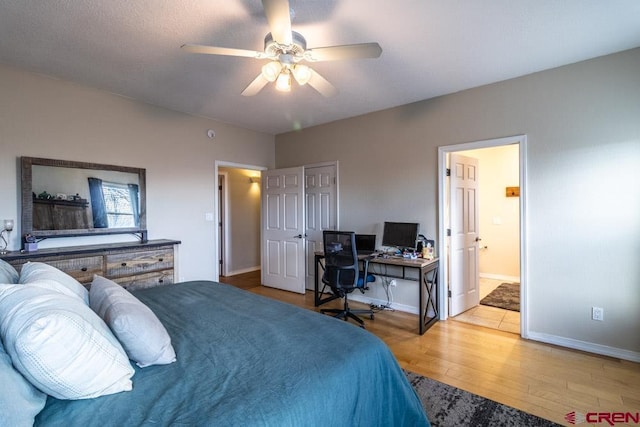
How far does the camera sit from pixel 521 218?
9.80ft

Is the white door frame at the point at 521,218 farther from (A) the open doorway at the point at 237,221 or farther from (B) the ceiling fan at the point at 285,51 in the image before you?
(A) the open doorway at the point at 237,221

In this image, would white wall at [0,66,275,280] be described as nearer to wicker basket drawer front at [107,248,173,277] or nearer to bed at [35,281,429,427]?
wicker basket drawer front at [107,248,173,277]

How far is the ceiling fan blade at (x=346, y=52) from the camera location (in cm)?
183

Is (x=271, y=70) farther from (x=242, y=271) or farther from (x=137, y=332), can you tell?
(x=242, y=271)

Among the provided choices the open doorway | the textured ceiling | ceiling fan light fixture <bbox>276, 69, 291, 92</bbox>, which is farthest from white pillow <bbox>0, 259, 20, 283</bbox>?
the open doorway

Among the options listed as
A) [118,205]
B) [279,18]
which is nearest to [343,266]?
[279,18]

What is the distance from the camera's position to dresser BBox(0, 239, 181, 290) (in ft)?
8.42

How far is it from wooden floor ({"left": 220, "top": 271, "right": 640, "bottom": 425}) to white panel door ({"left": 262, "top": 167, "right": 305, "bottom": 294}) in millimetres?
1768

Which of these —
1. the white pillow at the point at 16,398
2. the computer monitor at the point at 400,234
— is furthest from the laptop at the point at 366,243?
the white pillow at the point at 16,398

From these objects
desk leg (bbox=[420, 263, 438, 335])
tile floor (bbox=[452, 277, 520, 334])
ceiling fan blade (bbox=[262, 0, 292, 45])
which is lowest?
tile floor (bbox=[452, 277, 520, 334])

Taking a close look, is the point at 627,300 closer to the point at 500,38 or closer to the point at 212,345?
the point at 500,38

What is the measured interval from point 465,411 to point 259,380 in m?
1.60

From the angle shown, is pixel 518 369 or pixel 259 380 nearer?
pixel 259 380

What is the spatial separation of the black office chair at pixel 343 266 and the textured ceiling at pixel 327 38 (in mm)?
1697
